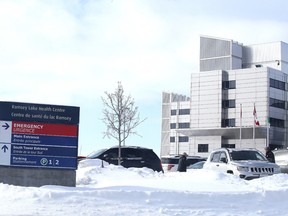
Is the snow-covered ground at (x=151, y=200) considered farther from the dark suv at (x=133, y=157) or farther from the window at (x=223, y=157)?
the dark suv at (x=133, y=157)

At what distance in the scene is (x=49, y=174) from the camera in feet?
45.3

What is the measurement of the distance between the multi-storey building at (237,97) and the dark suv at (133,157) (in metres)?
65.6

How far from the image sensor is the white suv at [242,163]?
1900 centimetres

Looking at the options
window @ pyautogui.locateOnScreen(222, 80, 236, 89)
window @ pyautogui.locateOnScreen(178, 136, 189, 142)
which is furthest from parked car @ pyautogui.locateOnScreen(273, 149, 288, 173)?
window @ pyautogui.locateOnScreen(178, 136, 189, 142)

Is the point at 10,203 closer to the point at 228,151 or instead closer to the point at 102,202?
the point at 102,202

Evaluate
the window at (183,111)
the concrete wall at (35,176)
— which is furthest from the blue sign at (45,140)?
the window at (183,111)

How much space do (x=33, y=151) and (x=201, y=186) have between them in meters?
4.21

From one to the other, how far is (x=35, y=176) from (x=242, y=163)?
811 cm

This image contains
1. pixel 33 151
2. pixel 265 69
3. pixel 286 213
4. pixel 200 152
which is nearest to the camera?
pixel 286 213

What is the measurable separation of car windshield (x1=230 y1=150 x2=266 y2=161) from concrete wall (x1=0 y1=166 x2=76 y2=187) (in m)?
7.93

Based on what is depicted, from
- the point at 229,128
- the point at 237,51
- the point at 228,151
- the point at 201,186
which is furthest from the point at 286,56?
the point at 201,186

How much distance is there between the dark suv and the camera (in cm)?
2339

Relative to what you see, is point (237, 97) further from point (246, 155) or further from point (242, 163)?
point (242, 163)

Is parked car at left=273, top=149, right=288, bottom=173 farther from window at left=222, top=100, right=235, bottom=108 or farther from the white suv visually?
window at left=222, top=100, right=235, bottom=108
